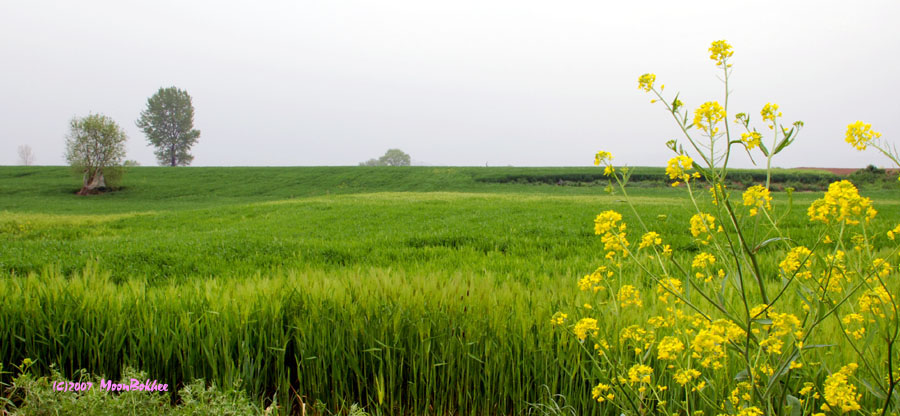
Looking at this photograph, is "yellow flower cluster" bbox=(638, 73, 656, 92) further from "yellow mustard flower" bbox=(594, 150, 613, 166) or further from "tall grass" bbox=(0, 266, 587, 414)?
"tall grass" bbox=(0, 266, 587, 414)

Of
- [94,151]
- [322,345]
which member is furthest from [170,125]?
[322,345]

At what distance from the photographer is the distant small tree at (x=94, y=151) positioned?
42.8m

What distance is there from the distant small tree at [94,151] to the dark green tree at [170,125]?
117 feet

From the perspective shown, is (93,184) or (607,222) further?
(93,184)

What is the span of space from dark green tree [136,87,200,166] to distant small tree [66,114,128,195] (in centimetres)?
3579

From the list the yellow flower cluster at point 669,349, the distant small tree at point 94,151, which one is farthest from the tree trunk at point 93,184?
the yellow flower cluster at point 669,349

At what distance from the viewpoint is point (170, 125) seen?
256 ft

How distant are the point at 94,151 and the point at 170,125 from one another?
38637mm

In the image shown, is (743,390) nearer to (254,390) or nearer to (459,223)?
(254,390)

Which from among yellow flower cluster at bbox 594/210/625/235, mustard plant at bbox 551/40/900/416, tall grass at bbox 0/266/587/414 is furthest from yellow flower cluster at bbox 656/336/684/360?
tall grass at bbox 0/266/587/414

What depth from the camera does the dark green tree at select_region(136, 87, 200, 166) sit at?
76.7m

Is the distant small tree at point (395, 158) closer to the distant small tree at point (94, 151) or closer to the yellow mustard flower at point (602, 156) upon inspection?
the distant small tree at point (94, 151)

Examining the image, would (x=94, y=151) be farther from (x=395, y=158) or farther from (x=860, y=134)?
(x=395, y=158)

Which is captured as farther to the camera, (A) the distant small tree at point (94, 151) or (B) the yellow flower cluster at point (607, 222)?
(A) the distant small tree at point (94, 151)
